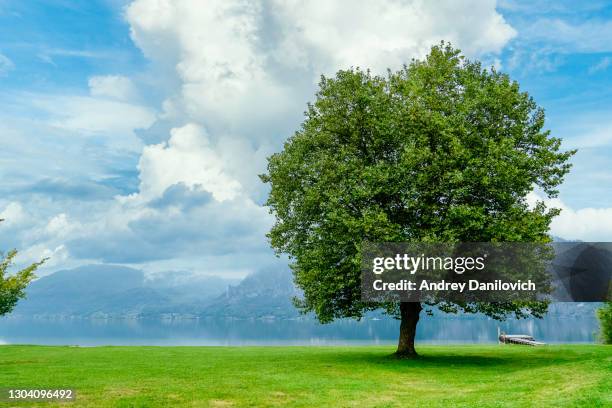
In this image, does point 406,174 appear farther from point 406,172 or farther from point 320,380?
point 320,380

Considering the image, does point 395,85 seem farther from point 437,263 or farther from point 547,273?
point 547,273

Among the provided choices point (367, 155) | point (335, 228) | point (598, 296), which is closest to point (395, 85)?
point (367, 155)

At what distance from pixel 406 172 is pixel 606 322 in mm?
64951

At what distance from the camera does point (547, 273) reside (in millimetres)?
41375

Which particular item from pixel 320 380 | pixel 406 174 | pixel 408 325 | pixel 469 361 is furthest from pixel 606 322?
pixel 320 380

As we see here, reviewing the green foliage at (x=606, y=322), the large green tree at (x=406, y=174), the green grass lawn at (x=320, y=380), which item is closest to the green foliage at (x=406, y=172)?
the large green tree at (x=406, y=174)

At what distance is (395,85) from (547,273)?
1863cm

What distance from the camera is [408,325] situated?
4434 centimetres

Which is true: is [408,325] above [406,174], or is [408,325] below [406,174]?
below

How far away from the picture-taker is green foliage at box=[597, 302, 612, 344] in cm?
8538

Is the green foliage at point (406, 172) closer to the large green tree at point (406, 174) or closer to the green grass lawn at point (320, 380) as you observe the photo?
the large green tree at point (406, 174)

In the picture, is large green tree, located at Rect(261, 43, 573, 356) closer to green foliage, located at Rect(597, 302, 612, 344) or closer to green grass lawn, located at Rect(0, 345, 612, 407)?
green grass lawn, located at Rect(0, 345, 612, 407)

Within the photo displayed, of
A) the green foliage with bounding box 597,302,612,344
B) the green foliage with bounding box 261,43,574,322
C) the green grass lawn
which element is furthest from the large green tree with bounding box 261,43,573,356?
the green foliage with bounding box 597,302,612,344

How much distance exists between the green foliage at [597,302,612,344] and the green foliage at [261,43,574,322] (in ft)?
172
